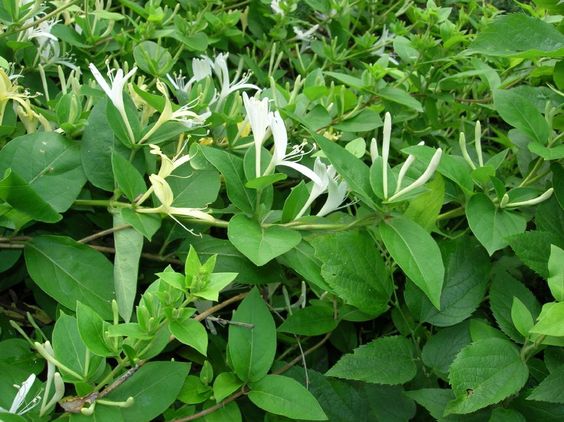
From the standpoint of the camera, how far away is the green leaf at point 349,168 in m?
0.75

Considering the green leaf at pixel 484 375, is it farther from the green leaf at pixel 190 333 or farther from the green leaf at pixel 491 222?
the green leaf at pixel 190 333

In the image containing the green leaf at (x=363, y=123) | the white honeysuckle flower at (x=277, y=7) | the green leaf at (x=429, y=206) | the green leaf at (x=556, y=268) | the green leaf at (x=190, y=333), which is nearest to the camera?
the green leaf at (x=190, y=333)

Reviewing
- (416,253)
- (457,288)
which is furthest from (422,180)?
(457,288)

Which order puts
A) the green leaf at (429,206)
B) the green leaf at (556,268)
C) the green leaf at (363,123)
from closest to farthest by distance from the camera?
the green leaf at (556,268) < the green leaf at (429,206) < the green leaf at (363,123)

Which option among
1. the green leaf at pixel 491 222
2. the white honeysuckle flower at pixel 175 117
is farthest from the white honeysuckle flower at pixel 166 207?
the green leaf at pixel 491 222

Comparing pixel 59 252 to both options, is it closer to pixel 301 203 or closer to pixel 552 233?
pixel 301 203

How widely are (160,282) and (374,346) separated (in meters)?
0.30

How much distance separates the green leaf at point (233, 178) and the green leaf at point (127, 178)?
0.09 m

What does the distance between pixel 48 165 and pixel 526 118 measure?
633mm

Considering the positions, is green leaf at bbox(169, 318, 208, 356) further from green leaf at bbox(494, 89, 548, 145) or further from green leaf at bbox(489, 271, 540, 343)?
green leaf at bbox(494, 89, 548, 145)

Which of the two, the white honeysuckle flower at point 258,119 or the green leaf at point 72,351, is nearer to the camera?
the green leaf at point 72,351

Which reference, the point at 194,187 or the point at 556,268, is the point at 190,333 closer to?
the point at 194,187

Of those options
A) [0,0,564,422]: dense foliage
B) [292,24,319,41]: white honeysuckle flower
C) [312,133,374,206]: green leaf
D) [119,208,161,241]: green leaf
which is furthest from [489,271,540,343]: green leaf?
[292,24,319,41]: white honeysuckle flower

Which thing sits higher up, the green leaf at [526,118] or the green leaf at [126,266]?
the green leaf at [526,118]
